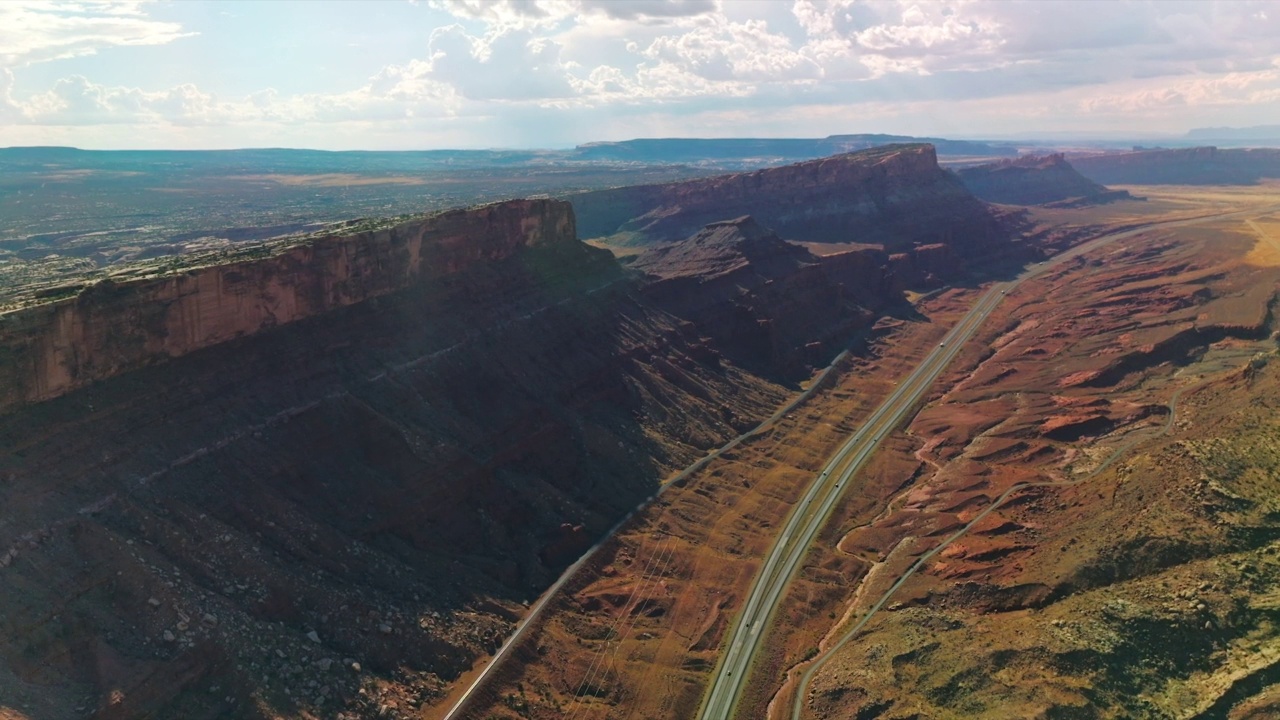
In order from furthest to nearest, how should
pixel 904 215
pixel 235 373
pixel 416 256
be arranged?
pixel 904 215 → pixel 416 256 → pixel 235 373

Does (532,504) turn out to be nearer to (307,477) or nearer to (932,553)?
(307,477)

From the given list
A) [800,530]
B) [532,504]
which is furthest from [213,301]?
[800,530]

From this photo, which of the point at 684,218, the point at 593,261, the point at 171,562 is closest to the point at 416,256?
the point at 593,261

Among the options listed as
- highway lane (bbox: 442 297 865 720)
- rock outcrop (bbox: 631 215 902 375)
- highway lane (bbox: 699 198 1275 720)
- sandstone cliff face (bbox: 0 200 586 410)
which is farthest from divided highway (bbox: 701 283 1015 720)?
sandstone cliff face (bbox: 0 200 586 410)

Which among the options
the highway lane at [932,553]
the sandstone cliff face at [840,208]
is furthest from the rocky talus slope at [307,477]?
the sandstone cliff face at [840,208]

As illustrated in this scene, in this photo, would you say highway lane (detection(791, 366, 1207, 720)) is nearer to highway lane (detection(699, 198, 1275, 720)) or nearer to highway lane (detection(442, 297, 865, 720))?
highway lane (detection(699, 198, 1275, 720))

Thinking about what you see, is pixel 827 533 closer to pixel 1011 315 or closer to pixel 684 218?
pixel 1011 315
